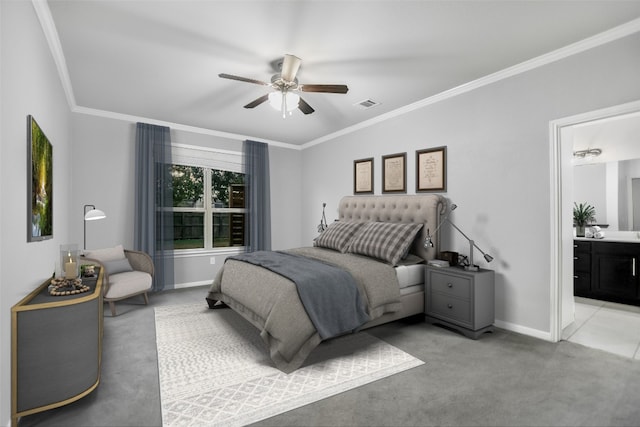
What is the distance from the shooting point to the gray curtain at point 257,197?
5.81 meters

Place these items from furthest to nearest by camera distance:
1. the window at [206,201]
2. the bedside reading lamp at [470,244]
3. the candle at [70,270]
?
1. the window at [206,201]
2. the bedside reading lamp at [470,244]
3. the candle at [70,270]

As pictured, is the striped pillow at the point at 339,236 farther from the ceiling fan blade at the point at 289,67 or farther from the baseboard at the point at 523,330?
the ceiling fan blade at the point at 289,67

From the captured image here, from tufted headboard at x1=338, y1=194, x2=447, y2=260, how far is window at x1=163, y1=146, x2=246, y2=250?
6.75 feet

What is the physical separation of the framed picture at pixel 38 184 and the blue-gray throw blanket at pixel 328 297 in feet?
5.72

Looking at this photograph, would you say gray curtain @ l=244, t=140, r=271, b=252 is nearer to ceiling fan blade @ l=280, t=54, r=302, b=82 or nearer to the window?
the window

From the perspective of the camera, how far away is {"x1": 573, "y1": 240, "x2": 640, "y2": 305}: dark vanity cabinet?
13.2ft

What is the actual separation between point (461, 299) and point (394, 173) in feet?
6.60

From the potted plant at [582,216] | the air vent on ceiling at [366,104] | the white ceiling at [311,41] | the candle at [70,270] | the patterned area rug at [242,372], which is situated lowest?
the patterned area rug at [242,372]

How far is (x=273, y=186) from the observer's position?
6262 millimetres

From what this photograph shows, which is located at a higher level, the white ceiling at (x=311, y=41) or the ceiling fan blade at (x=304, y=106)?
the white ceiling at (x=311, y=41)

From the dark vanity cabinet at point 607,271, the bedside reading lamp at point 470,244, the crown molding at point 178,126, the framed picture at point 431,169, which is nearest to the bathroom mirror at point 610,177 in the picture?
the dark vanity cabinet at point 607,271

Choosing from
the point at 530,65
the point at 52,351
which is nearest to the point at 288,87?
the point at 530,65

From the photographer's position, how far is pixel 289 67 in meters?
2.74

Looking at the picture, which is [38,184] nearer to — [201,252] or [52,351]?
[52,351]
